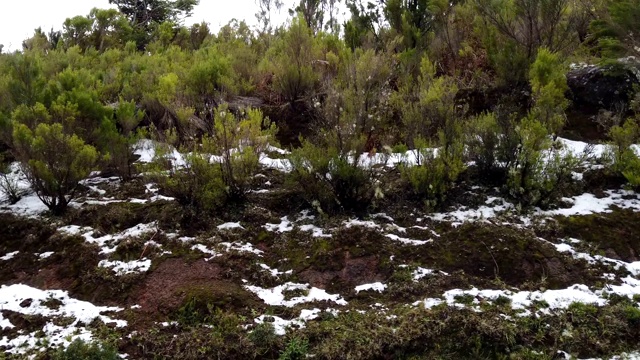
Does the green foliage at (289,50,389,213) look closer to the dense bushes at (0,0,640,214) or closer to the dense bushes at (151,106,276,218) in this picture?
the dense bushes at (0,0,640,214)

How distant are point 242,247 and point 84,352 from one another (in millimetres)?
1943

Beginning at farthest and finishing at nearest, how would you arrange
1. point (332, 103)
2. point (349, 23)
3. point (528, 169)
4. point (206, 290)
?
point (349, 23)
point (332, 103)
point (528, 169)
point (206, 290)

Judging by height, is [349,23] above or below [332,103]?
above

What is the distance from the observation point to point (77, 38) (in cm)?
1202

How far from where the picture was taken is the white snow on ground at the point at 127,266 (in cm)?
508

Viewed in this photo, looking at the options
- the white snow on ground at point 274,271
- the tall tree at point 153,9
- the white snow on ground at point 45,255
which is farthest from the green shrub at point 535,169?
the tall tree at point 153,9

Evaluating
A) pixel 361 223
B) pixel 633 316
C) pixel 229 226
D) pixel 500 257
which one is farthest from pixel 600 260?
pixel 229 226

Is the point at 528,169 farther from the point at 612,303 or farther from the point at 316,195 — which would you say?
the point at 316,195

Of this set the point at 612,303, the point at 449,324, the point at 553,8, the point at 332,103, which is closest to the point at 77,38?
the point at 332,103

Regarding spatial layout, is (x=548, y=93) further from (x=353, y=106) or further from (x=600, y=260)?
(x=353, y=106)

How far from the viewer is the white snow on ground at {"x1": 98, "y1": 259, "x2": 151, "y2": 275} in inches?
200

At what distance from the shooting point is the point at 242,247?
213 inches

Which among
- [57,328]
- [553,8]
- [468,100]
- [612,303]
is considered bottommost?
[612,303]

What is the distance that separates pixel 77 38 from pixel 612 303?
12.8 m
